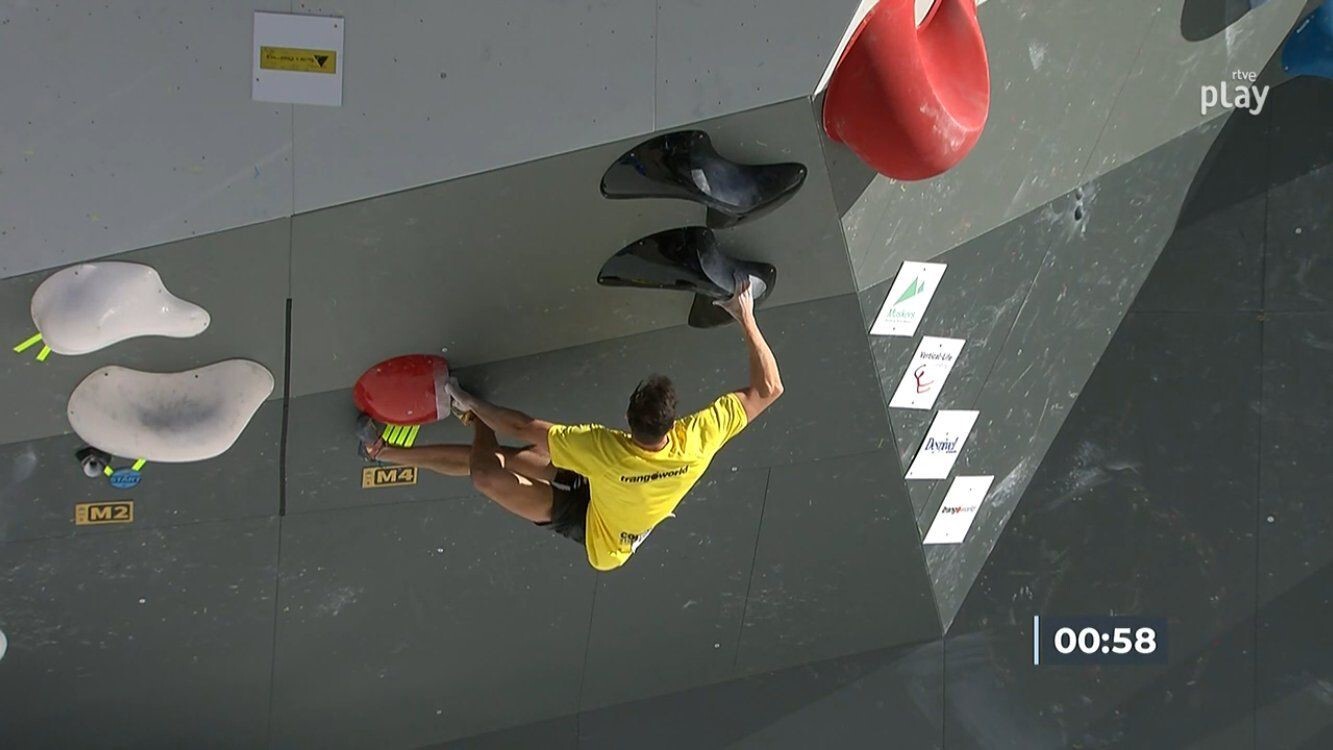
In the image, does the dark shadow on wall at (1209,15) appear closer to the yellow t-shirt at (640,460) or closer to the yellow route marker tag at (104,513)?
the yellow t-shirt at (640,460)

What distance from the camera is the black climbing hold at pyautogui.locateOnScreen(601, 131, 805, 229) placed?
11.1 feet

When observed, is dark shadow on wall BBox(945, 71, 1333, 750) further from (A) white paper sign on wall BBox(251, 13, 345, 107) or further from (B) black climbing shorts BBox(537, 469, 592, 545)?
(A) white paper sign on wall BBox(251, 13, 345, 107)

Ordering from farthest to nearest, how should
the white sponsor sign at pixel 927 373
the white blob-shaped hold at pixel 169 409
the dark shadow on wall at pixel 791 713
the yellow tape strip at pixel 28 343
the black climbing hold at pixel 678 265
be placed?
the dark shadow on wall at pixel 791 713, the white sponsor sign at pixel 927 373, the black climbing hold at pixel 678 265, the white blob-shaped hold at pixel 169 409, the yellow tape strip at pixel 28 343

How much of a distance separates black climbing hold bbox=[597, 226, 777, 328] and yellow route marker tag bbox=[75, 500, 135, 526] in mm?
1346

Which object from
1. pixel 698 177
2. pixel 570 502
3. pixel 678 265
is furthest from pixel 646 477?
pixel 698 177

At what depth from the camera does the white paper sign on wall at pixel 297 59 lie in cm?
319

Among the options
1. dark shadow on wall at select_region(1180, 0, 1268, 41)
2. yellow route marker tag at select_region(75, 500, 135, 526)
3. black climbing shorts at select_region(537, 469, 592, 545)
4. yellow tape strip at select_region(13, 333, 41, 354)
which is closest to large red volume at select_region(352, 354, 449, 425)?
black climbing shorts at select_region(537, 469, 592, 545)

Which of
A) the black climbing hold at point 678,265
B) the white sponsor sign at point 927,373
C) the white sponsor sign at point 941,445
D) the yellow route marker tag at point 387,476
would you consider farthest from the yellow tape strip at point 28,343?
the white sponsor sign at point 941,445

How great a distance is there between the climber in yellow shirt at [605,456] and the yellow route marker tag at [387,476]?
115mm

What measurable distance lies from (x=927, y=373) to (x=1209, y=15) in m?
1.45

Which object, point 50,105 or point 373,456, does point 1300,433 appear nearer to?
point 373,456

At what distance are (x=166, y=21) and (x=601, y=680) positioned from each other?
263cm

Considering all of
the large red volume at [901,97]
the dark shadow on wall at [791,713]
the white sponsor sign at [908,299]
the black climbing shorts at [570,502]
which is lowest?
the dark shadow on wall at [791,713]

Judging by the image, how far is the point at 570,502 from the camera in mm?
4004
